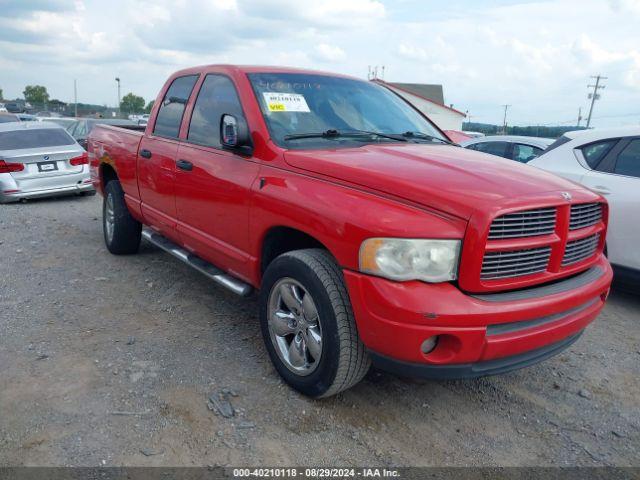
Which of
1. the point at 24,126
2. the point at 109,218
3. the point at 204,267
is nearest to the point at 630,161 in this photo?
the point at 204,267

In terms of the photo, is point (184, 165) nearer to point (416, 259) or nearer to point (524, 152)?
point (416, 259)

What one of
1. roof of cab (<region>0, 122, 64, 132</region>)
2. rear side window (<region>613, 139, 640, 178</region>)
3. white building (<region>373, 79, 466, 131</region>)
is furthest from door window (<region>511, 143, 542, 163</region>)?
white building (<region>373, 79, 466, 131</region>)

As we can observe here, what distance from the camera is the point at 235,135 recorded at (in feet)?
11.0

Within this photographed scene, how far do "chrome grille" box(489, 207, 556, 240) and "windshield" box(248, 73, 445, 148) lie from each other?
125 cm

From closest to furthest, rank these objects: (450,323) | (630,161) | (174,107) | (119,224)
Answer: (450,323)
(174,107)
(630,161)
(119,224)

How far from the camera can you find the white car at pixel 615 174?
15.0 feet

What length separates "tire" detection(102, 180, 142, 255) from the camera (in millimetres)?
5555

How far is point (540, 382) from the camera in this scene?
341 centimetres

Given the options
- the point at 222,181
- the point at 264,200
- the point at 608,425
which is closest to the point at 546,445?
the point at 608,425

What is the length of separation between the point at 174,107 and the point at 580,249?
11.0ft

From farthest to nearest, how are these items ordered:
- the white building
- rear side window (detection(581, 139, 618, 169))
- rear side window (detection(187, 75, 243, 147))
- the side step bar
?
the white building < rear side window (detection(581, 139, 618, 169)) < rear side window (detection(187, 75, 243, 147)) < the side step bar

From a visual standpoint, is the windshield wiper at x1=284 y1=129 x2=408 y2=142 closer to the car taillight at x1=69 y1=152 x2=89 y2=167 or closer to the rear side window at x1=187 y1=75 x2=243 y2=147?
the rear side window at x1=187 y1=75 x2=243 y2=147

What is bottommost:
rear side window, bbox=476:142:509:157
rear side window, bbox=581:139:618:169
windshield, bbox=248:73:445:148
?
rear side window, bbox=476:142:509:157

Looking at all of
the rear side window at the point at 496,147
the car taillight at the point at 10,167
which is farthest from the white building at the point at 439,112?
the car taillight at the point at 10,167
